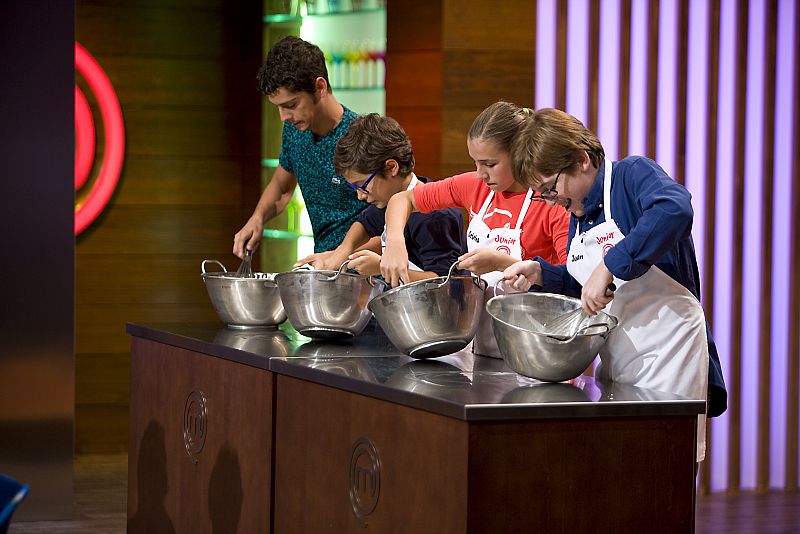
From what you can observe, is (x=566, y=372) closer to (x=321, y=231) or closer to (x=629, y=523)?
(x=629, y=523)

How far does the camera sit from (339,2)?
4.74 meters

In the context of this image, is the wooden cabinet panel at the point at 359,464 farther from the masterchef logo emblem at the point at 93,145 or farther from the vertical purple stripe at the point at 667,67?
the masterchef logo emblem at the point at 93,145

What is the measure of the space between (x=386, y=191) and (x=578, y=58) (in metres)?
1.80

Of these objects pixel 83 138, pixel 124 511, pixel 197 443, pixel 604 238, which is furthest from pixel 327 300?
pixel 83 138

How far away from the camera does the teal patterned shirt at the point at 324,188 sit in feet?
11.3

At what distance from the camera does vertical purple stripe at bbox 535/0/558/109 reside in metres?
4.51

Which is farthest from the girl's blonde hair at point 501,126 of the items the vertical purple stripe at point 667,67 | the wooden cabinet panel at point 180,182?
the wooden cabinet panel at point 180,182

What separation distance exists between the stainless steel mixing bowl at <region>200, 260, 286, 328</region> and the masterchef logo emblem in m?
2.29

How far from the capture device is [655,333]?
2277 millimetres

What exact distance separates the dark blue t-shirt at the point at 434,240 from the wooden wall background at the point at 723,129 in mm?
1319

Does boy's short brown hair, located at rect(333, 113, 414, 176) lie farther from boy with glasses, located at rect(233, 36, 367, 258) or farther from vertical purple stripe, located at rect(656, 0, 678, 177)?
vertical purple stripe, located at rect(656, 0, 678, 177)

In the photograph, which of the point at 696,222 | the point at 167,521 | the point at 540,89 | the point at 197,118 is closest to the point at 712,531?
the point at 696,222

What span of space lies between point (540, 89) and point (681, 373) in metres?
2.40
